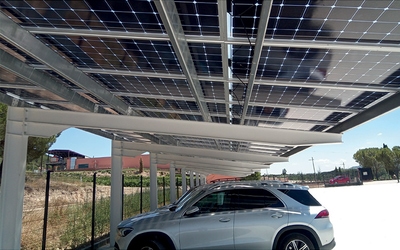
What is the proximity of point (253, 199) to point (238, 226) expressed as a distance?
33.0 inches

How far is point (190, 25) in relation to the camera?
209 inches

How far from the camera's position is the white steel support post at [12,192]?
702 cm

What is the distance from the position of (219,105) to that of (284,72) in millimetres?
3415

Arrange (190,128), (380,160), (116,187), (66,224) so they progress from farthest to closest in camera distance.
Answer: (380,160), (116,187), (66,224), (190,128)

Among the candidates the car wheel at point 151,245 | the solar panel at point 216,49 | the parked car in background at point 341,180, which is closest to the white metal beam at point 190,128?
the solar panel at point 216,49

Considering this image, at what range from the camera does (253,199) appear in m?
7.32

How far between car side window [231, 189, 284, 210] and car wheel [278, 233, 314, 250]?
0.74 meters

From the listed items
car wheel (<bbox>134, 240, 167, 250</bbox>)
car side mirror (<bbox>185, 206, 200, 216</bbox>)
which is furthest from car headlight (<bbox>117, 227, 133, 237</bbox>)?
car side mirror (<bbox>185, 206, 200, 216</bbox>)

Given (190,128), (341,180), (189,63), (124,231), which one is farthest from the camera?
(341,180)

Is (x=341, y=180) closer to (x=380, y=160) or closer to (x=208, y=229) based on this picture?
(x=380, y=160)

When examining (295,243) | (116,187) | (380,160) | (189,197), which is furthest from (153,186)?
(380,160)

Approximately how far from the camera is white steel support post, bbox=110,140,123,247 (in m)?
11.5

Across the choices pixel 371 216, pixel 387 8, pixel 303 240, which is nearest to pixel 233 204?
pixel 303 240

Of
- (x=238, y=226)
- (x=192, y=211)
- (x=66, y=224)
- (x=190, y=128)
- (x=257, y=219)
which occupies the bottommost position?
(x=66, y=224)
